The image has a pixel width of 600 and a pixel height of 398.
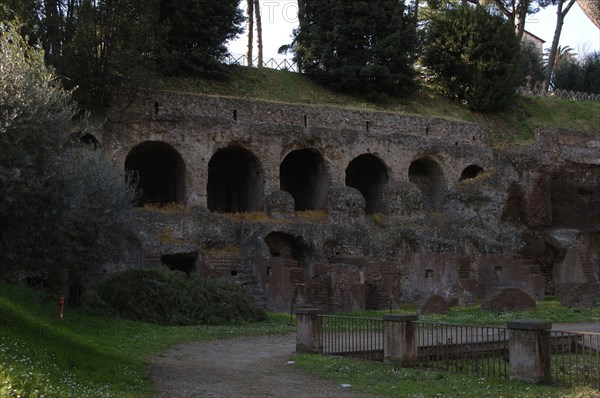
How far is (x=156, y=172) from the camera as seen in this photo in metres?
32.7

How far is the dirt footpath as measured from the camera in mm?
9883

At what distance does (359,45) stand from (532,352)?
3177 cm

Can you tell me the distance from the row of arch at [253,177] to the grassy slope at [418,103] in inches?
130

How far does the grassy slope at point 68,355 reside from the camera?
820 centimetres

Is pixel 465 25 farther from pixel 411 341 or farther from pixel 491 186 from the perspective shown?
pixel 411 341

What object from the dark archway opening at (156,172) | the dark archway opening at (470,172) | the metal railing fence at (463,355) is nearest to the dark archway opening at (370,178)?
the dark archway opening at (470,172)

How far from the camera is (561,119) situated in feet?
140

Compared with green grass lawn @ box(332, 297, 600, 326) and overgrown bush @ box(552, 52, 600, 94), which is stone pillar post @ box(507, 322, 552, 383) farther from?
overgrown bush @ box(552, 52, 600, 94)

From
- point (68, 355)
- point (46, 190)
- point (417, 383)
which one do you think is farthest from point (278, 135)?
point (68, 355)

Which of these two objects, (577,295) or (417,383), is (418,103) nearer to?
(577,295)

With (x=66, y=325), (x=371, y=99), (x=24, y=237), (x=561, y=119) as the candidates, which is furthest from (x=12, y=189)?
(x=561, y=119)

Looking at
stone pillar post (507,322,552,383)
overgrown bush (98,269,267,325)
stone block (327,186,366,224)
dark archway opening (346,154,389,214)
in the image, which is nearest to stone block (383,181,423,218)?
stone block (327,186,366,224)

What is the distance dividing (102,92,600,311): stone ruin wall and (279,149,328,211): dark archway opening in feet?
1.10

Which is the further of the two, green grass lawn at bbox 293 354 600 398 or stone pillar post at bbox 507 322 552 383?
stone pillar post at bbox 507 322 552 383
